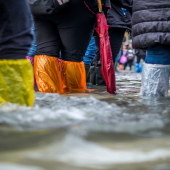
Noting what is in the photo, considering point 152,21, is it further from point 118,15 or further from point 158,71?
point 118,15

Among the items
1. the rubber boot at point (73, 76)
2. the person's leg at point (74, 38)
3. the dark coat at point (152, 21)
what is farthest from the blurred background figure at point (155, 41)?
the rubber boot at point (73, 76)

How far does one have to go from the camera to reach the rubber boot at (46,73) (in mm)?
1856

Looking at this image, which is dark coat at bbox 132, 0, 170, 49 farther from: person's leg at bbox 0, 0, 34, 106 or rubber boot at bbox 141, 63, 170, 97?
person's leg at bbox 0, 0, 34, 106

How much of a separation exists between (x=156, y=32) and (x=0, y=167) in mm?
1418

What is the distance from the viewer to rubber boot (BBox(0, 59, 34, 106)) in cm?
117

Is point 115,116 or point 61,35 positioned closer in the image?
point 115,116

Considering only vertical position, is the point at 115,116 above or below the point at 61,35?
below

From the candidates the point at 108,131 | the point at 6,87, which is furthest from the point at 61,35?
the point at 108,131

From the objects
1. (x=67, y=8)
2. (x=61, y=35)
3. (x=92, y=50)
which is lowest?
(x=92, y=50)

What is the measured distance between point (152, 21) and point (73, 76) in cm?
76

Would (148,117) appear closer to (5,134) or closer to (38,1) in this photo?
(5,134)

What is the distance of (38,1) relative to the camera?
5.75 ft

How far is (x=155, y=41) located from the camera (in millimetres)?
1667

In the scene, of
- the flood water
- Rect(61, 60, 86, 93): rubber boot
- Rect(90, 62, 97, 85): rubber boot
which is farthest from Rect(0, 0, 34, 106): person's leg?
Rect(90, 62, 97, 85): rubber boot
